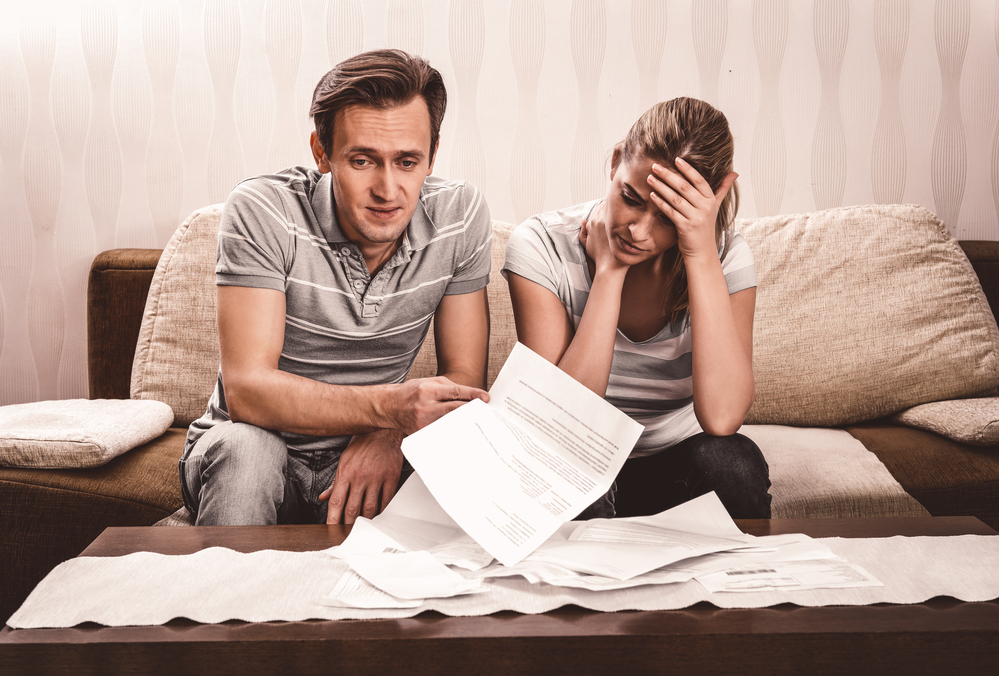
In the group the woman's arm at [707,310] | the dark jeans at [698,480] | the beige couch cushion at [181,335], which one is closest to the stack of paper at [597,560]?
the dark jeans at [698,480]

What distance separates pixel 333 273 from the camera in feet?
3.79

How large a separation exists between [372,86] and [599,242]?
0.45m

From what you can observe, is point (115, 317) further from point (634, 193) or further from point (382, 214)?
point (634, 193)

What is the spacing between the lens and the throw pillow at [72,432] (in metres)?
1.21

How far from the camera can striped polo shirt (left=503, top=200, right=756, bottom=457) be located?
47.4 inches

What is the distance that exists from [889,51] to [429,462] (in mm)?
1875

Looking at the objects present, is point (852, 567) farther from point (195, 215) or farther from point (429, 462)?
point (195, 215)

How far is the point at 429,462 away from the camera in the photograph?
794mm

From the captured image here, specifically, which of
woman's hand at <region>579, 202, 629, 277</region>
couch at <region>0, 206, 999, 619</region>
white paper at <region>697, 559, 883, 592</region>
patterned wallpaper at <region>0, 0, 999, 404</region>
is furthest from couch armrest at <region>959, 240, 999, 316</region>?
white paper at <region>697, 559, 883, 592</region>

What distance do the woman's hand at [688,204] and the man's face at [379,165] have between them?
0.38 m

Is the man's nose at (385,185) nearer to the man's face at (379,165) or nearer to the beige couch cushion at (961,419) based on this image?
the man's face at (379,165)

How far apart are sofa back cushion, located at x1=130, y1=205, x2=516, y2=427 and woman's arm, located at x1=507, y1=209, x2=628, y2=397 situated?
0.44 metres

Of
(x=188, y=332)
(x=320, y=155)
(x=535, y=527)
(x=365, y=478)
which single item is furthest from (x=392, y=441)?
(x=188, y=332)

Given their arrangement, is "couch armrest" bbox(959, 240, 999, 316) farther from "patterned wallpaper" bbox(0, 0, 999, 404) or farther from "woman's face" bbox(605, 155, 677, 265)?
"woman's face" bbox(605, 155, 677, 265)
